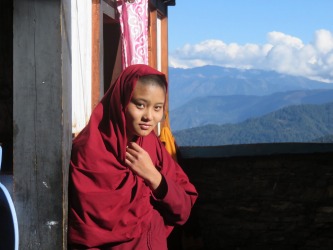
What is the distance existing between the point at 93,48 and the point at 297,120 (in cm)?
10164

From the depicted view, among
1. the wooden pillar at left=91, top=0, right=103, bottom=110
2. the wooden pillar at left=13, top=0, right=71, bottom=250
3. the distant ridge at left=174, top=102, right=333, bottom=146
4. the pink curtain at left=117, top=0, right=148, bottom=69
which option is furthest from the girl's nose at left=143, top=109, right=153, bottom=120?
the distant ridge at left=174, top=102, right=333, bottom=146

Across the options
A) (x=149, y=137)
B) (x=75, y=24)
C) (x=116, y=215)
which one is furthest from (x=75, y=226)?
(x=75, y=24)

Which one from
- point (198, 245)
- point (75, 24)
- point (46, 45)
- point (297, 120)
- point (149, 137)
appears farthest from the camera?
point (297, 120)

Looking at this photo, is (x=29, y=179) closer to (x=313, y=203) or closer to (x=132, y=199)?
(x=132, y=199)

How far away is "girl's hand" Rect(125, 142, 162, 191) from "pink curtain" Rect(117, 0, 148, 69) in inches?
118

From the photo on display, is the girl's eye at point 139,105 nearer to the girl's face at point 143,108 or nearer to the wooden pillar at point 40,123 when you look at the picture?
the girl's face at point 143,108

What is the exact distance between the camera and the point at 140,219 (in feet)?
10.0

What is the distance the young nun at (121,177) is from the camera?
9.65 feet

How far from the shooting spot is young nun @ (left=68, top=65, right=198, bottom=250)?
294 centimetres

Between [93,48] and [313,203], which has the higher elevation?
[93,48]

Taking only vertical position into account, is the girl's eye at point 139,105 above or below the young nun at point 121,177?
above

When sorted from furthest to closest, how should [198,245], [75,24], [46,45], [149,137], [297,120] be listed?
[297,120], [198,245], [75,24], [149,137], [46,45]

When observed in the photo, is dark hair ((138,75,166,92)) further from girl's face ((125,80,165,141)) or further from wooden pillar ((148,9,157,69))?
wooden pillar ((148,9,157,69))

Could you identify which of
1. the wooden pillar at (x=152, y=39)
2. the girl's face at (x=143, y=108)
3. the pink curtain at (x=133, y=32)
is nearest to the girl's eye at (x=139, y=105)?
the girl's face at (x=143, y=108)
